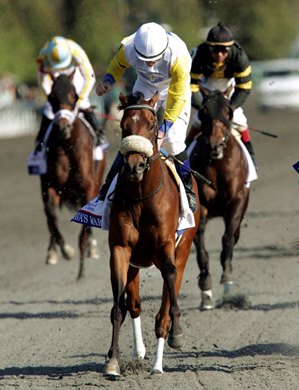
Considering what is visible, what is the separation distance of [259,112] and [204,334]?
29.8m

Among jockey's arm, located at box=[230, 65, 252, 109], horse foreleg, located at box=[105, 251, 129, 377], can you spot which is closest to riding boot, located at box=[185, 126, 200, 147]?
jockey's arm, located at box=[230, 65, 252, 109]

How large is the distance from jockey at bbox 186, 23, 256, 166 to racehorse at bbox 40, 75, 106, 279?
1.80 metres

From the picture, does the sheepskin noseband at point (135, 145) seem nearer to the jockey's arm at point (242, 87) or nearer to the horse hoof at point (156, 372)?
the horse hoof at point (156, 372)

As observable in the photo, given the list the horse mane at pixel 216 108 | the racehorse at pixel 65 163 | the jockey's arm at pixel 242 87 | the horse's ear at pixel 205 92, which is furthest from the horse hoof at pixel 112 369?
the racehorse at pixel 65 163

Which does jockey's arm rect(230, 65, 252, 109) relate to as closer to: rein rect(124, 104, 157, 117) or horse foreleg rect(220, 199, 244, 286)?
horse foreleg rect(220, 199, 244, 286)

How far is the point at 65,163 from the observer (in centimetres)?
1155

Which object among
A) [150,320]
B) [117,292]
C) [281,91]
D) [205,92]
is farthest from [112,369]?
[281,91]

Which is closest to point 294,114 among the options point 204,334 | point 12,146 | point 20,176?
point 12,146

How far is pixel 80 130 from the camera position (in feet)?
38.5

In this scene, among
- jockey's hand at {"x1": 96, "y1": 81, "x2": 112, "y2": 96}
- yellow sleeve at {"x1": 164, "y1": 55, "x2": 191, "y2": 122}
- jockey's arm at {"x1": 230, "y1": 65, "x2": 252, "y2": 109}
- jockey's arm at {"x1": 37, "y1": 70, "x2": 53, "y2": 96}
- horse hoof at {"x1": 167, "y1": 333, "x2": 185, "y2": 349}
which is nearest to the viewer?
horse hoof at {"x1": 167, "y1": 333, "x2": 185, "y2": 349}

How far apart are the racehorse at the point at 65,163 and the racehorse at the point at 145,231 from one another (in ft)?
14.8

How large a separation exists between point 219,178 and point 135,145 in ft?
12.0

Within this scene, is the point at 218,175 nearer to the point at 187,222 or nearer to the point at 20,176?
the point at 187,222

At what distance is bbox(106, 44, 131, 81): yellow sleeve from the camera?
7.69 m
